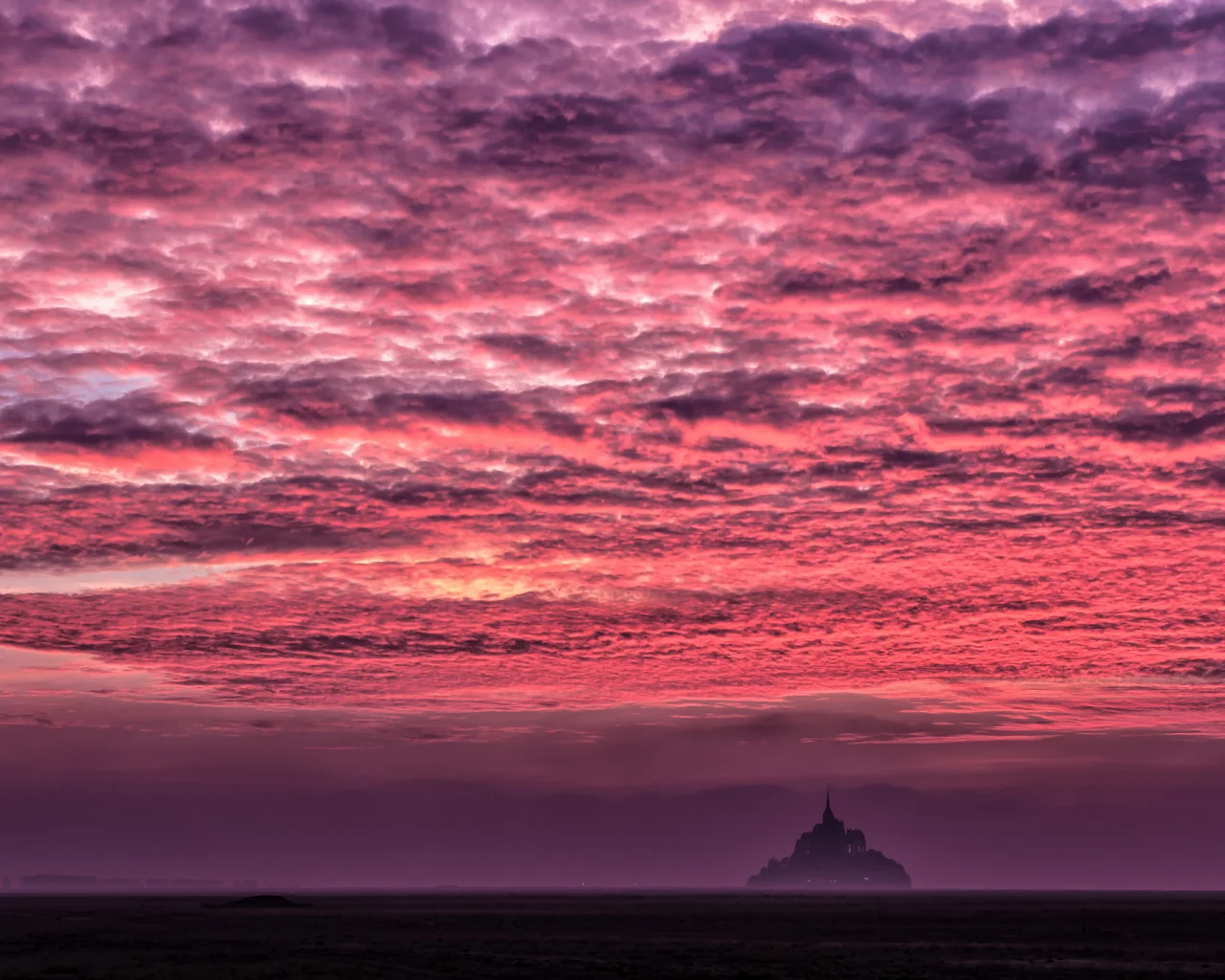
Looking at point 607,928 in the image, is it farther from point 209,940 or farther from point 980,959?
point 980,959

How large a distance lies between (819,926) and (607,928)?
76.0 feet

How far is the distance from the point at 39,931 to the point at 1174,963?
8972 centimetres

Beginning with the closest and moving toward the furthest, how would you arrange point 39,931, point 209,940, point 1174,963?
point 1174,963 < point 209,940 < point 39,931

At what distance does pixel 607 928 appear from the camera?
13512cm

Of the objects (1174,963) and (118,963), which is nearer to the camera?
(118,963)

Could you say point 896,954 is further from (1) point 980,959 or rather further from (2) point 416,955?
(2) point 416,955

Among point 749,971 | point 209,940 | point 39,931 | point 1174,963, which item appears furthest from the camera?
point 39,931

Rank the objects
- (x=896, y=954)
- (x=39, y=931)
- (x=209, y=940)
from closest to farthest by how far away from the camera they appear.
Result: (x=896, y=954) → (x=209, y=940) → (x=39, y=931)

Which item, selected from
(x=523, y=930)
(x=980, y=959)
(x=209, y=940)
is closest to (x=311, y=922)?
(x=523, y=930)

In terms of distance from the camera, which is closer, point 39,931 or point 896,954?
point 896,954

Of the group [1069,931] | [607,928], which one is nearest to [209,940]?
[607,928]

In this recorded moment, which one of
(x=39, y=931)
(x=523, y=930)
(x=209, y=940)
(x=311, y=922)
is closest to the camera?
(x=209, y=940)

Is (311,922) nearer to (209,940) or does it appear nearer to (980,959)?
(209,940)

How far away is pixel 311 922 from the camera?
460 ft
